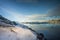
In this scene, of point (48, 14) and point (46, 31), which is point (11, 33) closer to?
point (46, 31)

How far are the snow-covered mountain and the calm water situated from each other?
0.11 m

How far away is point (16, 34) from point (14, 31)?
53mm

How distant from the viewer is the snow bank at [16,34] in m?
1.54

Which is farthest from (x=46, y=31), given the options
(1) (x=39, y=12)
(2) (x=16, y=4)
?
(2) (x=16, y=4)

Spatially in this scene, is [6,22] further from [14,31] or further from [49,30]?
[49,30]

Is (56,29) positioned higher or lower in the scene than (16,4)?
lower

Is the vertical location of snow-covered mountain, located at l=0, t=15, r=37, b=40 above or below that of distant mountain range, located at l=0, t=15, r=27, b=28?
below

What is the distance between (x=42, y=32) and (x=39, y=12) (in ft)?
1.00

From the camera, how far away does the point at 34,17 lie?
1.63 m

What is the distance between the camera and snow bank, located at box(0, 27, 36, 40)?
1.54m

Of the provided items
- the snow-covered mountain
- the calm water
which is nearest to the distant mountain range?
the snow-covered mountain

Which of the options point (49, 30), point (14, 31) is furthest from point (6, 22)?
point (49, 30)

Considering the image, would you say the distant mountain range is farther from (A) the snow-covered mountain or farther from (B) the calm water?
(B) the calm water

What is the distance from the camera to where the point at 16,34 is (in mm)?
1581
